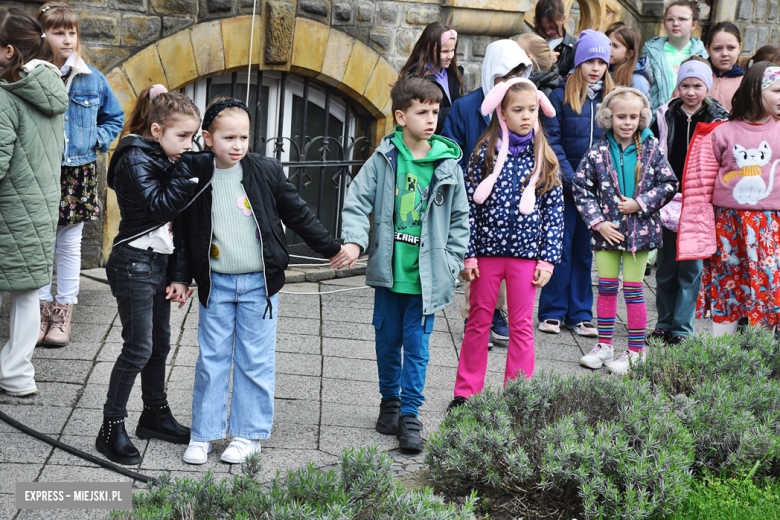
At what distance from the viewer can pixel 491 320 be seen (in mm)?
4727

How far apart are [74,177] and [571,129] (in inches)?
126

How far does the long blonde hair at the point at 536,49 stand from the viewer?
5.94 meters

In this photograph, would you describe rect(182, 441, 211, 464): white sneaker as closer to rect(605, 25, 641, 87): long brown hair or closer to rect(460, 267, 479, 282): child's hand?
rect(460, 267, 479, 282): child's hand

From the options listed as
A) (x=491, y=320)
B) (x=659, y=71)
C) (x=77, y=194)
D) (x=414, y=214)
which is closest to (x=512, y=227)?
(x=491, y=320)

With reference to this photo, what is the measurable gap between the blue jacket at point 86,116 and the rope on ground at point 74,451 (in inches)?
70.0

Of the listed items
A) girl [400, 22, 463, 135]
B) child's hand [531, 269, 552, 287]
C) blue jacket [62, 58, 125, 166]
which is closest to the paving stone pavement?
child's hand [531, 269, 552, 287]

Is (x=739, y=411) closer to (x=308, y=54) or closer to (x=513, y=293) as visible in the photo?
(x=513, y=293)

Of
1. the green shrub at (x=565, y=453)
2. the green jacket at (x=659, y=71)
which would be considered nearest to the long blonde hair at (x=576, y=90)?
the green jacket at (x=659, y=71)

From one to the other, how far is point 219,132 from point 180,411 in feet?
5.02

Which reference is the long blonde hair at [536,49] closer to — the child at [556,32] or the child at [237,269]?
Result: the child at [556,32]

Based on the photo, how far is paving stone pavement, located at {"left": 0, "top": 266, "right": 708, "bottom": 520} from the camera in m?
3.90

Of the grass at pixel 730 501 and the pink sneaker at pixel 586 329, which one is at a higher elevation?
the pink sneaker at pixel 586 329

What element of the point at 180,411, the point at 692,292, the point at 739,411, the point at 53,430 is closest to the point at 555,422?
the point at 739,411

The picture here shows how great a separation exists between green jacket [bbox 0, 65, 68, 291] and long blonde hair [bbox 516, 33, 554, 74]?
296 centimetres
